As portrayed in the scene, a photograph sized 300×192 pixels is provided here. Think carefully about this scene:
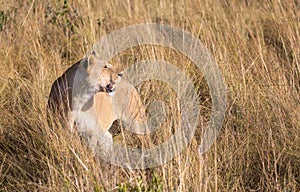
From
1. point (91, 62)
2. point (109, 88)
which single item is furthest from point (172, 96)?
point (91, 62)

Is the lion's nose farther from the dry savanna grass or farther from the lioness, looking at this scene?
the dry savanna grass

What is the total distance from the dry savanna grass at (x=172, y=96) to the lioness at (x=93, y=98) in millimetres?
134

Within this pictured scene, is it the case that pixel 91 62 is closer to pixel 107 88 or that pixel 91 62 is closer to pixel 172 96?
pixel 107 88

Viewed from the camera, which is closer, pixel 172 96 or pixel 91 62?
pixel 91 62

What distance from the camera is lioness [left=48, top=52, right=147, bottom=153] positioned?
3.60m

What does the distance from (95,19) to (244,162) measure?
8.57 ft

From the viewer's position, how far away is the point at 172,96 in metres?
3.76

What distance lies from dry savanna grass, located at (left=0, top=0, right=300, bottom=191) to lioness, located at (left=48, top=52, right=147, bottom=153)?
0.44 feet

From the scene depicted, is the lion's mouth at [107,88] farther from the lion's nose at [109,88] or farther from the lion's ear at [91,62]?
the lion's ear at [91,62]

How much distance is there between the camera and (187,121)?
11.3ft

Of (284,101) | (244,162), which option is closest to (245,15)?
(284,101)

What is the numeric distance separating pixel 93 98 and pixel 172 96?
1.62 ft

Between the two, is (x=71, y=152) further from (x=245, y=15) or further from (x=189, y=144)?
(x=245, y=15)

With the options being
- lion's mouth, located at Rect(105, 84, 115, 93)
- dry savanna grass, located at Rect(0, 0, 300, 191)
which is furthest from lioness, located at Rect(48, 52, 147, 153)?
dry savanna grass, located at Rect(0, 0, 300, 191)
